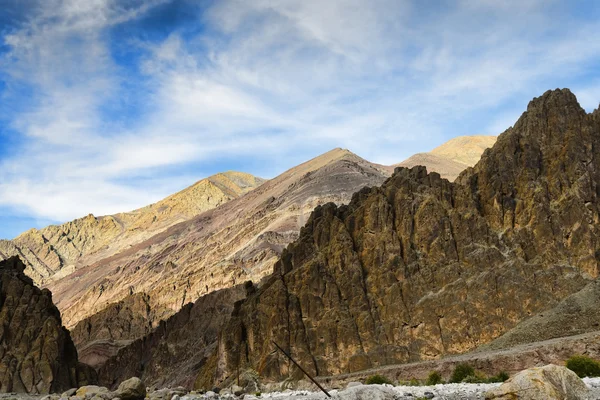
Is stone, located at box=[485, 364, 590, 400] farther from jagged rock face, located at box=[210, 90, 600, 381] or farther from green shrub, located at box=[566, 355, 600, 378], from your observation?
jagged rock face, located at box=[210, 90, 600, 381]

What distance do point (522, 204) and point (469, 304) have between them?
15663mm

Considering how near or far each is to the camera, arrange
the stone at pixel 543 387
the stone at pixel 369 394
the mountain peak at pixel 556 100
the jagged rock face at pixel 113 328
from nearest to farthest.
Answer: the stone at pixel 543 387 → the stone at pixel 369 394 → the mountain peak at pixel 556 100 → the jagged rock face at pixel 113 328

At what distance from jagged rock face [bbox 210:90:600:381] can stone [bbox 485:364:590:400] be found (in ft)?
147

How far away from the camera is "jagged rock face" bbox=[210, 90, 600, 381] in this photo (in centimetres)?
7206

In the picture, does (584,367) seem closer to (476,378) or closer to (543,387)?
(476,378)

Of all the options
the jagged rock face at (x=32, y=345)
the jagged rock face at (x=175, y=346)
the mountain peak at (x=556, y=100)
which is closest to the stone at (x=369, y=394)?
the mountain peak at (x=556, y=100)

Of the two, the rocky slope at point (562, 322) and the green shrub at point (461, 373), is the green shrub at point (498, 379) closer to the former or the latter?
the green shrub at point (461, 373)

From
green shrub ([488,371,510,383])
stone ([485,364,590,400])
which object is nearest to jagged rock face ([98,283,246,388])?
green shrub ([488,371,510,383])

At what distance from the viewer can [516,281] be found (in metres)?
71.9

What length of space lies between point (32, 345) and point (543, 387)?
94.3 metres

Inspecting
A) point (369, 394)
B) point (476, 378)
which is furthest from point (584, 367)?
point (369, 394)

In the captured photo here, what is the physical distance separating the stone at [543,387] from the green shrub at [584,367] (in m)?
19.1

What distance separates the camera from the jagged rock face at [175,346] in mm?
133250

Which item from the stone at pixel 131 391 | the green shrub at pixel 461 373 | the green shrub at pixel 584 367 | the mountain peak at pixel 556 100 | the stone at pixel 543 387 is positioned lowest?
the green shrub at pixel 461 373
